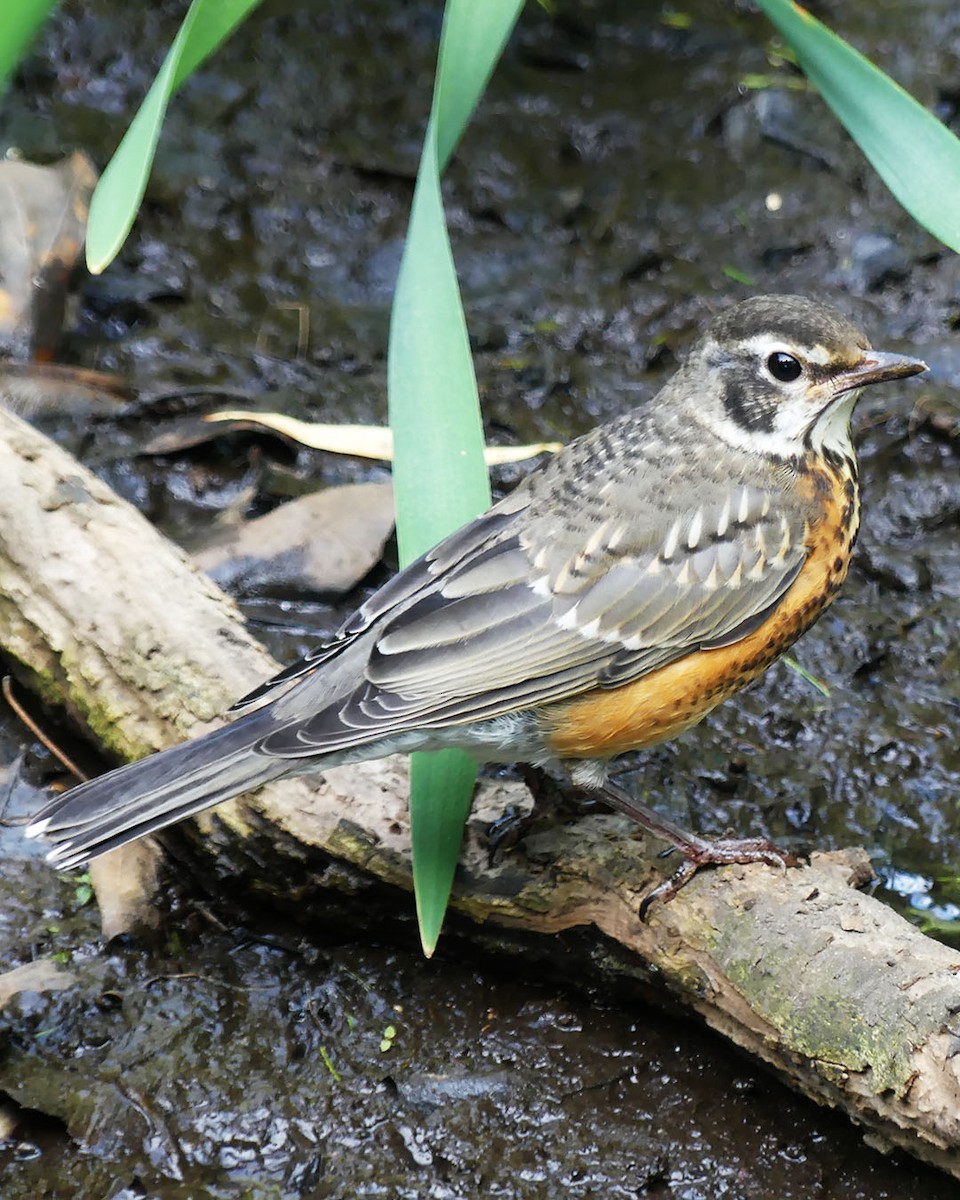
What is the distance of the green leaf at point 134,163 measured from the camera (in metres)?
3.58

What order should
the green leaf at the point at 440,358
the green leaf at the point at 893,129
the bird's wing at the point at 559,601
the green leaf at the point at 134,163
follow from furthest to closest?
1. the green leaf at the point at 440,358
2. the bird's wing at the point at 559,601
3. the green leaf at the point at 893,129
4. the green leaf at the point at 134,163

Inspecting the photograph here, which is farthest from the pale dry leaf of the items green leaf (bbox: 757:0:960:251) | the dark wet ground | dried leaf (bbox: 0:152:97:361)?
green leaf (bbox: 757:0:960:251)

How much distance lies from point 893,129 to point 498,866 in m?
2.23

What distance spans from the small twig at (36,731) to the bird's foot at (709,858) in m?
1.91

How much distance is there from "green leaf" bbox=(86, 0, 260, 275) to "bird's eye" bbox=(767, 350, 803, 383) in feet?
5.77

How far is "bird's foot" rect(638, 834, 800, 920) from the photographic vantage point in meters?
4.02

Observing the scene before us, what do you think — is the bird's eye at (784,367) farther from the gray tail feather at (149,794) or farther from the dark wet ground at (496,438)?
the gray tail feather at (149,794)

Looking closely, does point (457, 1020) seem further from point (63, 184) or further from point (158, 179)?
point (158, 179)

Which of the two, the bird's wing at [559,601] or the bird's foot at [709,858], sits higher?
the bird's wing at [559,601]

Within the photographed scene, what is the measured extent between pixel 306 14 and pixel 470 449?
5.31 m

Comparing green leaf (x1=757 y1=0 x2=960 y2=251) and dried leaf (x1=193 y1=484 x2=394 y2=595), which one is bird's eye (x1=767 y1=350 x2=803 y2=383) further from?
dried leaf (x1=193 y1=484 x2=394 y2=595)

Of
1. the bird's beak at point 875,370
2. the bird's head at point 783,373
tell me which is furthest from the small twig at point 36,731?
the bird's beak at point 875,370

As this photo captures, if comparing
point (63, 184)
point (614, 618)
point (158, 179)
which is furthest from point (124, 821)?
point (158, 179)

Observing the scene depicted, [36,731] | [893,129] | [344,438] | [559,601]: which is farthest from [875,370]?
[36,731]
